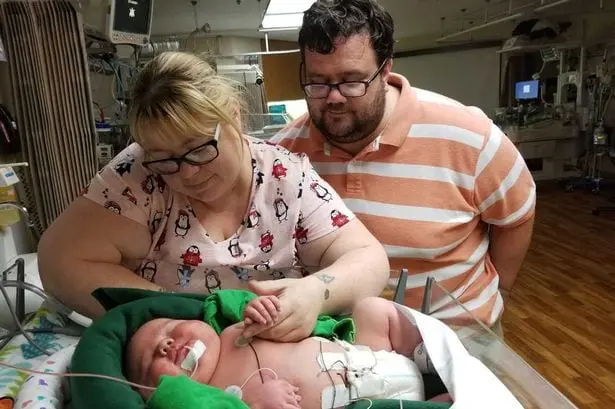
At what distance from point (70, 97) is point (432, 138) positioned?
Result: 159 cm

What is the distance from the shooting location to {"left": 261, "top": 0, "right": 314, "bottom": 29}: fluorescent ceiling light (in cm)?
380

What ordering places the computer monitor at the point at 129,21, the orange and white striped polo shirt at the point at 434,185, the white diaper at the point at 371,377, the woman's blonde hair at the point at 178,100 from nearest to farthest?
the white diaper at the point at 371,377 → the woman's blonde hair at the point at 178,100 → the orange and white striped polo shirt at the point at 434,185 → the computer monitor at the point at 129,21

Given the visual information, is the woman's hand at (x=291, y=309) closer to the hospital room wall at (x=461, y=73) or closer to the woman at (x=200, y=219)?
the woman at (x=200, y=219)

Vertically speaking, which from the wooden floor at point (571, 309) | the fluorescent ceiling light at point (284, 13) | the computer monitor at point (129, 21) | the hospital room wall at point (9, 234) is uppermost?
the fluorescent ceiling light at point (284, 13)

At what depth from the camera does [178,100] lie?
924mm

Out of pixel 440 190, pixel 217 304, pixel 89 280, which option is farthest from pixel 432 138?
pixel 89 280

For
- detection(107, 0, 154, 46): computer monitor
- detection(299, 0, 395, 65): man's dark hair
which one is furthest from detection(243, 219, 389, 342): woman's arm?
detection(107, 0, 154, 46): computer monitor

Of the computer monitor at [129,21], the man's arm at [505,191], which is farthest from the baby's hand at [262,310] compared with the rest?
the computer monitor at [129,21]

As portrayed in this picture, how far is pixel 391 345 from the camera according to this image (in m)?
0.95

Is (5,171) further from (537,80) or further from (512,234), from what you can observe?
(537,80)

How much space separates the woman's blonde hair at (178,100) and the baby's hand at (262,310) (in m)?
0.33

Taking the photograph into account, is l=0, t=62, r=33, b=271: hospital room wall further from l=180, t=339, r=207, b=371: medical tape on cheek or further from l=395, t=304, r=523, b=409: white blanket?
l=395, t=304, r=523, b=409: white blanket

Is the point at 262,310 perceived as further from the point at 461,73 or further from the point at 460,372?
the point at 461,73

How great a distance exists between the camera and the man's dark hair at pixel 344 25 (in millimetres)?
1250
